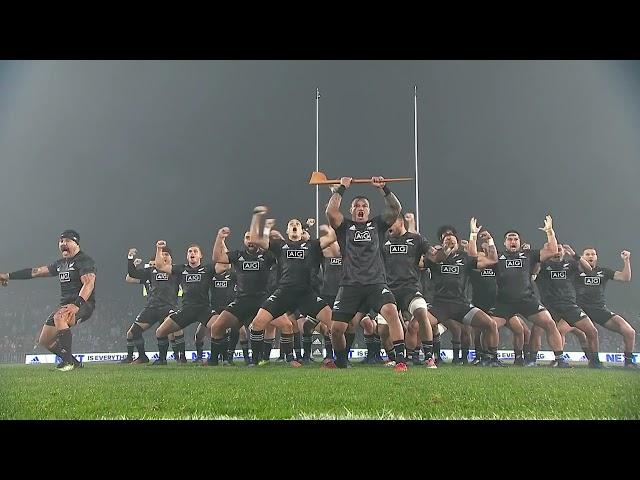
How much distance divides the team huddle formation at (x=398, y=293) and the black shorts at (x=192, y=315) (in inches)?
0.7

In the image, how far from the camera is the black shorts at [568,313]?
962cm

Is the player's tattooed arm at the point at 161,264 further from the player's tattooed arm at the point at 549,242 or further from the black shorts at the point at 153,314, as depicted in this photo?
the player's tattooed arm at the point at 549,242

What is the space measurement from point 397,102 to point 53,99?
19.2 ft

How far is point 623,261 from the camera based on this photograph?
30.7ft

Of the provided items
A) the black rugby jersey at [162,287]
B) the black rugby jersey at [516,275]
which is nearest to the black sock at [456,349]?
the black rugby jersey at [516,275]

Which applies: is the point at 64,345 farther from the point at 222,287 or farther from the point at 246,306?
the point at 246,306

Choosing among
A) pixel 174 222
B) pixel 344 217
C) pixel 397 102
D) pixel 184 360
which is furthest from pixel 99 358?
pixel 397 102

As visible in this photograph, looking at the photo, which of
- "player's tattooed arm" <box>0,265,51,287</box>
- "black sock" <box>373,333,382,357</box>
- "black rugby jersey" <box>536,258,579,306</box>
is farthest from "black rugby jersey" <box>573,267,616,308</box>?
"player's tattooed arm" <box>0,265,51,287</box>

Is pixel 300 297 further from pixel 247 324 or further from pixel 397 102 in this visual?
pixel 397 102

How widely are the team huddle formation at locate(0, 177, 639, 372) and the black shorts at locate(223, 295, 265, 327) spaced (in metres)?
0.02

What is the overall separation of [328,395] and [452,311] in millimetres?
4358

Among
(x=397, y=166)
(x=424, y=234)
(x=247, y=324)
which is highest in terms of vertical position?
(x=397, y=166)

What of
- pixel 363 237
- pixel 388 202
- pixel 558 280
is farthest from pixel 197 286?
pixel 558 280

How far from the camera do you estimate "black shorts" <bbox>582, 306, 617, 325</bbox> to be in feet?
31.8
